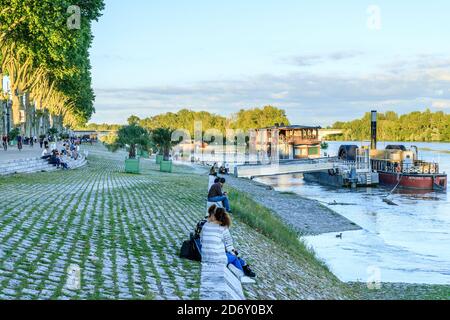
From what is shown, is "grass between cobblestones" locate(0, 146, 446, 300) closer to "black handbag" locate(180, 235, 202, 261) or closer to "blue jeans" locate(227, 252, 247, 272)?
"black handbag" locate(180, 235, 202, 261)

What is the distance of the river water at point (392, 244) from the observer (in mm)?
21328

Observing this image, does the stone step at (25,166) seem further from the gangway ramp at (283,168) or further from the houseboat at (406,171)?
the houseboat at (406,171)

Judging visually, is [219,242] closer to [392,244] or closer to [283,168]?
[392,244]

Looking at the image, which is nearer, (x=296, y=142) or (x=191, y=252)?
(x=191, y=252)

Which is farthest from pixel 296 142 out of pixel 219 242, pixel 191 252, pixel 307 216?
pixel 219 242

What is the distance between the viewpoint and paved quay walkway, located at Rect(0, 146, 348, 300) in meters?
9.78

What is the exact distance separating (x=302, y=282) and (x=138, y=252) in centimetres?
454

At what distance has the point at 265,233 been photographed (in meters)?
22.6

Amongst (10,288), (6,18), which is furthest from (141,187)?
(10,288)

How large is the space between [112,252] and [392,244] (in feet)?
66.5

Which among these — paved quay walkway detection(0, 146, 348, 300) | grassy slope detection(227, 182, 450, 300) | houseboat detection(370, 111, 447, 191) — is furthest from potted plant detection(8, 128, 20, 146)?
houseboat detection(370, 111, 447, 191)

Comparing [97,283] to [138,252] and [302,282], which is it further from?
[302,282]

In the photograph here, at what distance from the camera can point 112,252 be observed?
12609 millimetres
